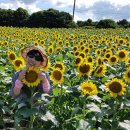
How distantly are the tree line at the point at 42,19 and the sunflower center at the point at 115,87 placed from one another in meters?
32.8

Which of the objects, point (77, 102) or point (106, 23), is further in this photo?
point (106, 23)

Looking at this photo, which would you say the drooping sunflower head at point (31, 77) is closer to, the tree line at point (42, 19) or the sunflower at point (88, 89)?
the sunflower at point (88, 89)

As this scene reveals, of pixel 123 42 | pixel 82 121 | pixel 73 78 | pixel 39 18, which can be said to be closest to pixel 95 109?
pixel 82 121

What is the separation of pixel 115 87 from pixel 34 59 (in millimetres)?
821

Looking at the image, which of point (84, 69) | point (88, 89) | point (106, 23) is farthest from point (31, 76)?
point (106, 23)

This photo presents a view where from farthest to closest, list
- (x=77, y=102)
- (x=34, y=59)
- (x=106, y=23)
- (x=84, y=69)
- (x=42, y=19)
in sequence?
(x=42, y=19) < (x=106, y=23) < (x=77, y=102) < (x=84, y=69) < (x=34, y=59)

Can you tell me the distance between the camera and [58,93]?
543 cm

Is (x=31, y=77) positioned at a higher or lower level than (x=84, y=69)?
higher

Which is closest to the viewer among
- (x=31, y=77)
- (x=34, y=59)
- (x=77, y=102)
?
(x=31, y=77)

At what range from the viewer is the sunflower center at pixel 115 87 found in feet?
13.8

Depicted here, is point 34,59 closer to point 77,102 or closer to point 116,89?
point 116,89

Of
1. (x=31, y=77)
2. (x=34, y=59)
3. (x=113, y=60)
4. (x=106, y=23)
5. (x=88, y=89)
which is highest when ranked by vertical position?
(x=34, y=59)

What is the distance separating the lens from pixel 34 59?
4340mm

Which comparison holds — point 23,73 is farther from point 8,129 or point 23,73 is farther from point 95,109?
point 8,129
